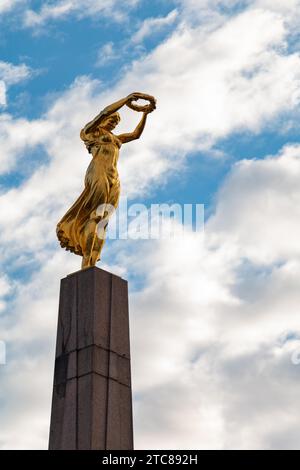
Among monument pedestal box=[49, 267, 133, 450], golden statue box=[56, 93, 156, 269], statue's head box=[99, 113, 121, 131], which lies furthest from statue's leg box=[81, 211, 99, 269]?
statue's head box=[99, 113, 121, 131]

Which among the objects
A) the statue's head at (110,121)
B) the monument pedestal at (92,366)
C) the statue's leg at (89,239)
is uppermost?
the statue's head at (110,121)

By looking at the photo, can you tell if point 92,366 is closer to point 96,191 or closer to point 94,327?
point 94,327

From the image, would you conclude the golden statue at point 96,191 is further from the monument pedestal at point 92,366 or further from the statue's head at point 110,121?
the monument pedestal at point 92,366

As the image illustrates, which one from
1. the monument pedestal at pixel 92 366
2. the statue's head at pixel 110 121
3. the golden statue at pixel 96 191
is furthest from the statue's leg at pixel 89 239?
the statue's head at pixel 110 121

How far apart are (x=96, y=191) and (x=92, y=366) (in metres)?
4.23

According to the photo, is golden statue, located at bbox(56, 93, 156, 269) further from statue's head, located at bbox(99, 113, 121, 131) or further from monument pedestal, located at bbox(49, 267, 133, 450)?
monument pedestal, located at bbox(49, 267, 133, 450)

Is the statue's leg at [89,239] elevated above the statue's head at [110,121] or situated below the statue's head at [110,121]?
below

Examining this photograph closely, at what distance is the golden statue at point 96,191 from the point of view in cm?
2677

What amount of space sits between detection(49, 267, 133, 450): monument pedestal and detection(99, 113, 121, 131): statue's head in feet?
11.9

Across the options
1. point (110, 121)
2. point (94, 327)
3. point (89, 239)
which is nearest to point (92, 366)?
point (94, 327)

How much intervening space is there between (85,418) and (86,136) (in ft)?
22.3

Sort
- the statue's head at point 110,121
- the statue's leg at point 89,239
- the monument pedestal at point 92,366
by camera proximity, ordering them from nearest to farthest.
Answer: the monument pedestal at point 92,366 → the statue's leg at point 89,239 → the statue's head at point 110,121
